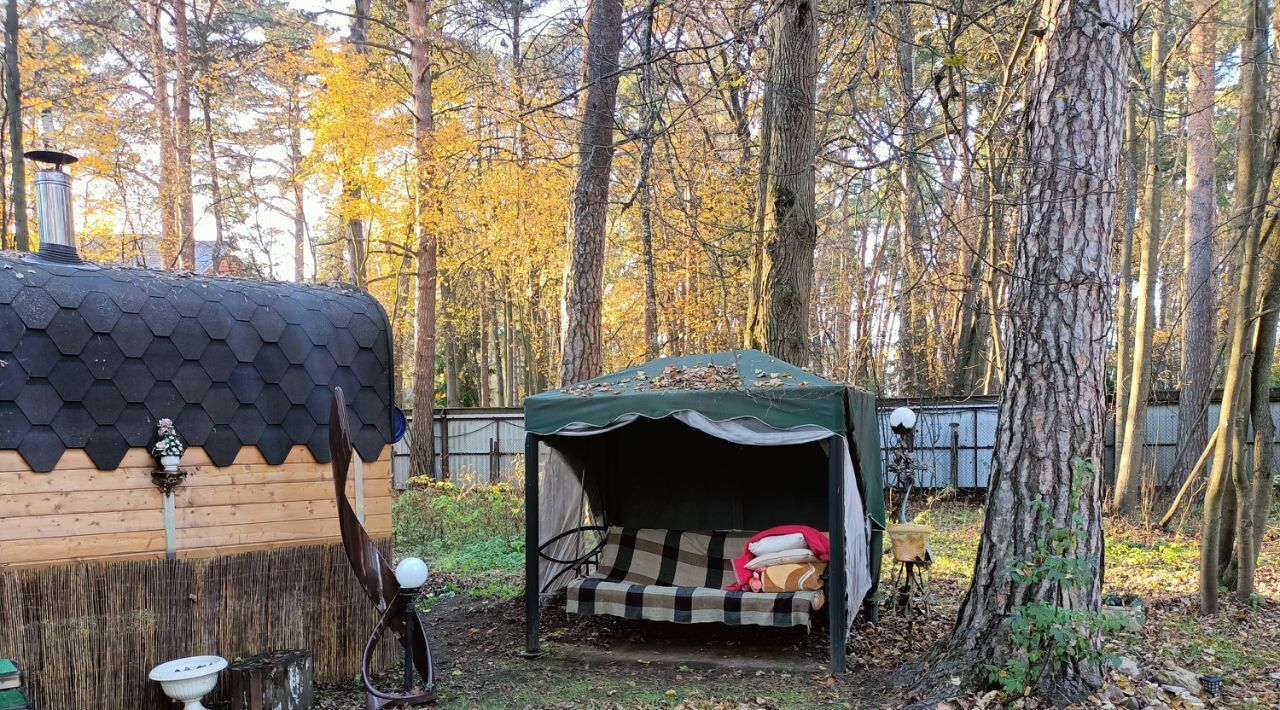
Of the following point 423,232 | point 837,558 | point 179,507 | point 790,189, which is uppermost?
point 423,232

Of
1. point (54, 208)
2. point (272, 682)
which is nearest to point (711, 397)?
point (272, 682)

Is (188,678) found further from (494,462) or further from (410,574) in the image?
(494,462)

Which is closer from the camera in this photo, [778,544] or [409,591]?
[409,591]

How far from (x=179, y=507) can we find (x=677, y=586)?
332 centimetres

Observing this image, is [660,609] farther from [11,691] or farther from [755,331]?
[11,691]

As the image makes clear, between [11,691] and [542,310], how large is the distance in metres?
16.5

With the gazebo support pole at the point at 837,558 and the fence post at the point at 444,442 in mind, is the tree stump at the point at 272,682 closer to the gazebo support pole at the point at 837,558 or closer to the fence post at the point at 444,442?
the gazebo support pole at the point at 837,558

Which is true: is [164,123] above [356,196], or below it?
above

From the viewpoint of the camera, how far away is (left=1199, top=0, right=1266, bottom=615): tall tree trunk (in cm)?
573

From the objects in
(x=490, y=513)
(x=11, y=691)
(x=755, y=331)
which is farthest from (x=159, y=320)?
(x=490, y=513)

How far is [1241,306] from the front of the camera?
5.80 m

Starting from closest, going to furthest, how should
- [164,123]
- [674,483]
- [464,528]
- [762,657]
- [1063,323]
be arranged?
[1063,323] < [762,657] < [674,483] < [464,528] < [164,123]

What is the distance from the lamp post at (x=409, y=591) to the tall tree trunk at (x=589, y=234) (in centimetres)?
302

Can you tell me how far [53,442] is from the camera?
4031 millimetres
